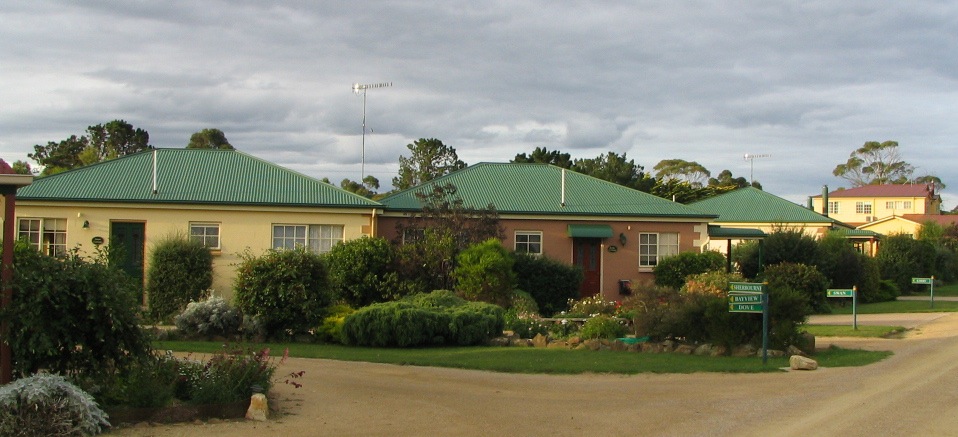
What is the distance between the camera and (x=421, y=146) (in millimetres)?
61688

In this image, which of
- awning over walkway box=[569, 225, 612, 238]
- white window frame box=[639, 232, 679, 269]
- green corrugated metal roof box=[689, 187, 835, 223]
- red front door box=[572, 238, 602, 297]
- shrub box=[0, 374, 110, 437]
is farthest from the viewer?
green corrugated metal roof box=[689, 187, 835, 223]

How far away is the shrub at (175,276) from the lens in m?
22.7

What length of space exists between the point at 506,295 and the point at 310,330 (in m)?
5.68

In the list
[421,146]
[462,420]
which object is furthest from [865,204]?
[462,420]

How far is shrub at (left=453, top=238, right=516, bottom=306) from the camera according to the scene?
22.3 m

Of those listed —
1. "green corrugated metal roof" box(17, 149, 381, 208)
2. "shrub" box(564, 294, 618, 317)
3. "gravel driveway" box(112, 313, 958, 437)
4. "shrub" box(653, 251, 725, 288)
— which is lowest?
"gravel driveway" box(112, 313, 958, 437)

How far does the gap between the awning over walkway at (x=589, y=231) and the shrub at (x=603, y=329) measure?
8.75m

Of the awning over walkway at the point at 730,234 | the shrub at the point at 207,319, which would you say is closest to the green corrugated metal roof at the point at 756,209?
the awning over walkway at the point at 730,234

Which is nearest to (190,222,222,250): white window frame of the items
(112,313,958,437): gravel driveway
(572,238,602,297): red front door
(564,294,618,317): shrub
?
(564,294,618,317): shrub

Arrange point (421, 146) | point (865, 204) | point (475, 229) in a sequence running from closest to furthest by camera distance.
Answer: point (475, 229) → point (421, 146) → point (865, 204)

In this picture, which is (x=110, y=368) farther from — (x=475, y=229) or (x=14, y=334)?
(x=475, y=229)

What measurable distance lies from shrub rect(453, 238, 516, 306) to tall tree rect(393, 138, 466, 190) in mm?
37921

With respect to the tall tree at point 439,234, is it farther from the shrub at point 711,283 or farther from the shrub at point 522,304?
the shrub at point 711,283

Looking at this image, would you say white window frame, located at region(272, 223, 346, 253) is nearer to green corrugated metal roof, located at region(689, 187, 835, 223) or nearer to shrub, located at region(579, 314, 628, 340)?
shrub, located at region(579, 314, 628, 340)
